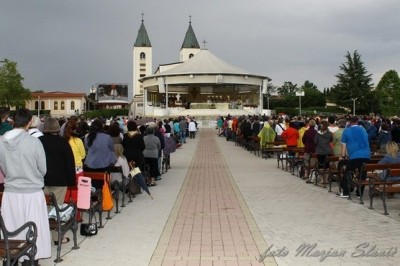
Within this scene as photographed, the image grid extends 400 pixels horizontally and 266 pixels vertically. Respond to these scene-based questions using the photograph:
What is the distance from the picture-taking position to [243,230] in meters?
8.45

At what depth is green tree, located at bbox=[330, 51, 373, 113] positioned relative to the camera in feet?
272

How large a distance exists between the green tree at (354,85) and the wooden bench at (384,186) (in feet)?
247

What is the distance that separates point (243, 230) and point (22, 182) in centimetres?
386

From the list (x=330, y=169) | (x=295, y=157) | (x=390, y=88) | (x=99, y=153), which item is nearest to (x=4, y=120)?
(x=99, y=153)

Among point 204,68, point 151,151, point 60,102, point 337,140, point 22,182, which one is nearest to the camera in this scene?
point 22,182

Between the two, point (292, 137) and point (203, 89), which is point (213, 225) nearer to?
point (292, 137)

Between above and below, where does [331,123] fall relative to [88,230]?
above

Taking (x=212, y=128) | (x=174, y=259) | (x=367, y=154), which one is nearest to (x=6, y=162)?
(x=174, y=259)

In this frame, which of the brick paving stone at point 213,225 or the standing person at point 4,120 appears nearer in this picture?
the brick paving stone at point 213,225

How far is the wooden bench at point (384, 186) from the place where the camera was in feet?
32.6

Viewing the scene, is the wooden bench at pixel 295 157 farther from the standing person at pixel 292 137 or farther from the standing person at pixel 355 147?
the standing person at pixel 355 147

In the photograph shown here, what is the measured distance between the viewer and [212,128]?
5766cm

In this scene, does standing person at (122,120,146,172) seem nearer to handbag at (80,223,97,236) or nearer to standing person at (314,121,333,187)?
handbag at (80,223,97,236)

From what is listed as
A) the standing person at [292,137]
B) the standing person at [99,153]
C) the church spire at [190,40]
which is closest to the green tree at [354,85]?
the church spire at [190,40]
